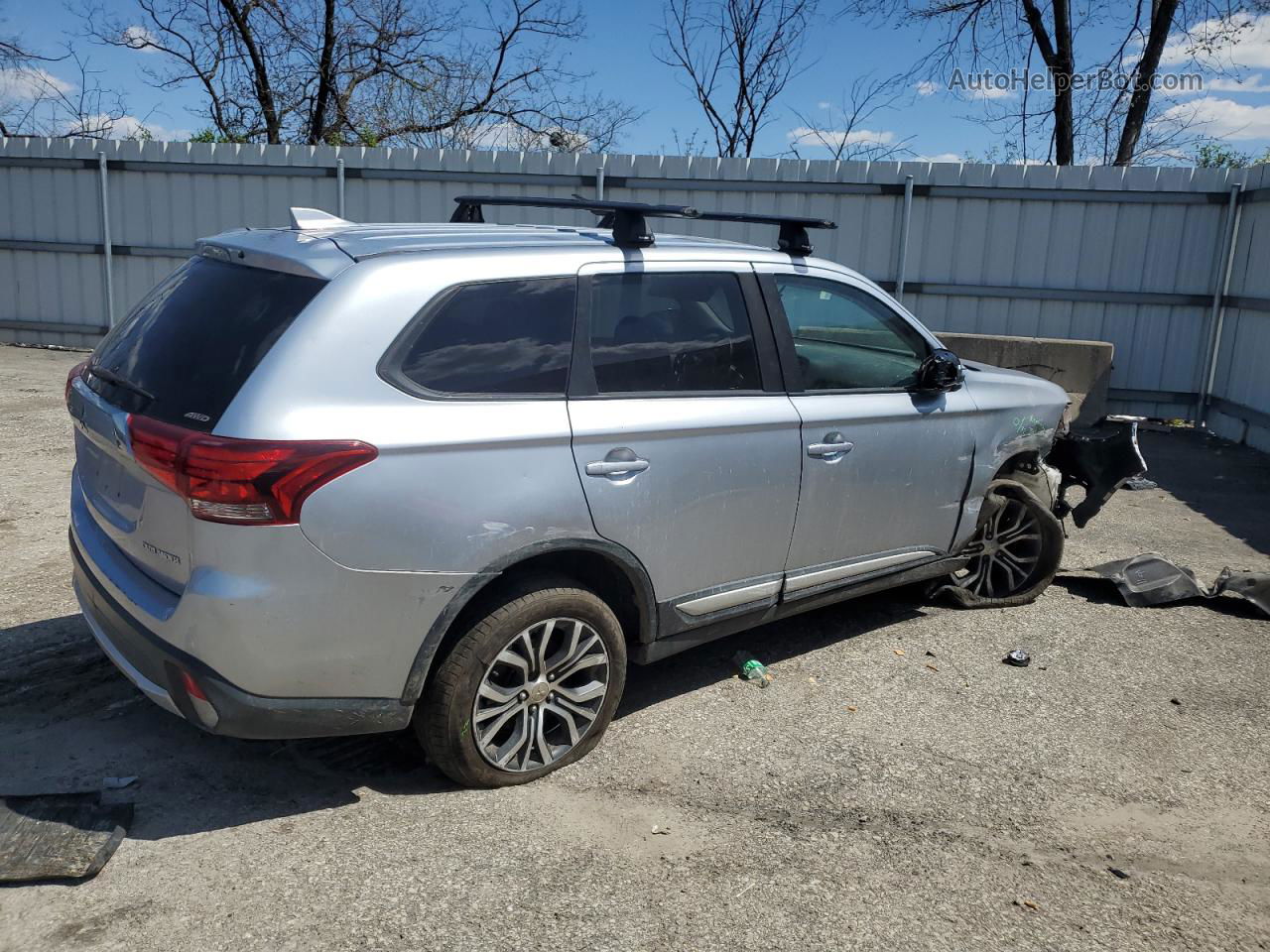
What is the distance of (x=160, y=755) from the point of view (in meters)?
3.87

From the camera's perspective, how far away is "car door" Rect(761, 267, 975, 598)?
14.6 ft

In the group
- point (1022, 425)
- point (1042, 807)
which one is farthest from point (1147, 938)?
point (1022, 425)

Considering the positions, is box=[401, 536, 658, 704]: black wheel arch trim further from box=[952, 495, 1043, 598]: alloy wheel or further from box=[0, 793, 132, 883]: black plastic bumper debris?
box=[952, 495, 1043, 598]: alloy wheel

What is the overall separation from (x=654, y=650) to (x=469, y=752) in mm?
854

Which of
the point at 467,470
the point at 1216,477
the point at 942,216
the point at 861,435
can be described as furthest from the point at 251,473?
the point at 942,216

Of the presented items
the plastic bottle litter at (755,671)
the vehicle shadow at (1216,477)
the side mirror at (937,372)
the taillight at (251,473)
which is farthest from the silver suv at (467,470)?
the vehicle shadow at (1216,477)

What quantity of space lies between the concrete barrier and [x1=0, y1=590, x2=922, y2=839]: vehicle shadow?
25.4ft

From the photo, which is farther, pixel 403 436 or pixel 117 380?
pixel 117 380

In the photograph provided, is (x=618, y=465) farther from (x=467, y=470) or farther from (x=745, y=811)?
(x=745, y=811)

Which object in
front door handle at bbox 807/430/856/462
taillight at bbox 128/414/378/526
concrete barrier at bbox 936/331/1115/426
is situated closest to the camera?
taillight at bbox 128/414/378/526

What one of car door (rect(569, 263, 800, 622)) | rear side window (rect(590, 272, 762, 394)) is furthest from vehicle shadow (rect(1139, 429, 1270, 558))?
rear side window (rect(590, 272, 762, 394))

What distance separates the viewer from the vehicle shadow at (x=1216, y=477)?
8.01m

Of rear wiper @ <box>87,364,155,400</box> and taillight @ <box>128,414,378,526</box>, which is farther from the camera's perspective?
rear wiper @ <box>87,364,155,400</box>

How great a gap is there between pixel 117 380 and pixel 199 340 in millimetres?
375
